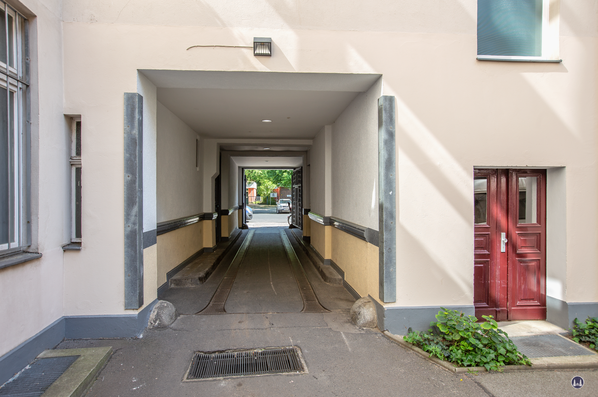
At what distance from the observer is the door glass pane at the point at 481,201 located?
426cm

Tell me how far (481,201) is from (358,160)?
1.70 meters

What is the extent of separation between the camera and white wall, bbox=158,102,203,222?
5430 millimetres

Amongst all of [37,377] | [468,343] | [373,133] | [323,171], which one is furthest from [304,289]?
[37,377]

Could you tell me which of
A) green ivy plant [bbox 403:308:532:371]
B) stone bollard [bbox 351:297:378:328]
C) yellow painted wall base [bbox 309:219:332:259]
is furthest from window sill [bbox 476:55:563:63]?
yellow painted wall base [bbox 309:219:332:259]

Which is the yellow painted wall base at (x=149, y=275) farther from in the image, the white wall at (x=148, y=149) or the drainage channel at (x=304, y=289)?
the drainage channel at (x=304, y=289)

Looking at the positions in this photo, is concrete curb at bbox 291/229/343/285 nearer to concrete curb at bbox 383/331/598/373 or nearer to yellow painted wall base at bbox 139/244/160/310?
concrete curb at bbox 383/331/598/373

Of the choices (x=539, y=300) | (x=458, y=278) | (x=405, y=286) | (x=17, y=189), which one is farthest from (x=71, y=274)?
(x=539, y=300)

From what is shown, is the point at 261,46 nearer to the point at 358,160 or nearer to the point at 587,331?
the point at 358,160

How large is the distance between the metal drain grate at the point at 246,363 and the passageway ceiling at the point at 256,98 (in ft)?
10.1

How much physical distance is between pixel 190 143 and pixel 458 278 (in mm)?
5813

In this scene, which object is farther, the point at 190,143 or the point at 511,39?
the point at 190,143

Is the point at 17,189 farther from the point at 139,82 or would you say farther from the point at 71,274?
the point at 139,82

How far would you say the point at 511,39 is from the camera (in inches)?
163

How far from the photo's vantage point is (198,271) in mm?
6207
